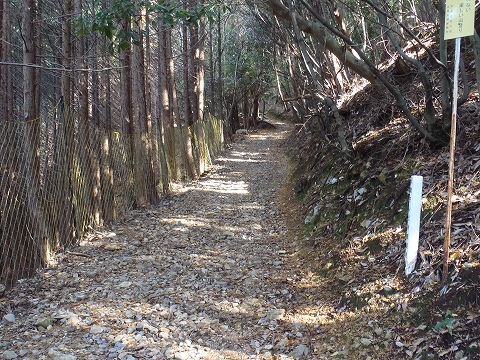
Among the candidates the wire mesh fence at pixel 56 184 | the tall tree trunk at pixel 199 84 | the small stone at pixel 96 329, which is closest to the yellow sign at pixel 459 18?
the small stone at pixel 96 329

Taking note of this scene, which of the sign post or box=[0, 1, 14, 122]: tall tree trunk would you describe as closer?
the sign post

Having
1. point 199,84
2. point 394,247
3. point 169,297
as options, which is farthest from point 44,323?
point 199,84

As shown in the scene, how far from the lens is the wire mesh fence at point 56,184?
4801 millimetres

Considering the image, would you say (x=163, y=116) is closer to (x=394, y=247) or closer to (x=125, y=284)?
(x=125, y=284)

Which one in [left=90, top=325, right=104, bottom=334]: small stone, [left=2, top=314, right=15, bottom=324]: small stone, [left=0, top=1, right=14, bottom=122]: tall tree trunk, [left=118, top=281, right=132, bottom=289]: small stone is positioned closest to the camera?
[left=90, top=325, right=104, bottom=334]: small stone

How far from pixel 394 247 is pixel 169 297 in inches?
102

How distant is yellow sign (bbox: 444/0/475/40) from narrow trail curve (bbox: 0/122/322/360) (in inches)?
118

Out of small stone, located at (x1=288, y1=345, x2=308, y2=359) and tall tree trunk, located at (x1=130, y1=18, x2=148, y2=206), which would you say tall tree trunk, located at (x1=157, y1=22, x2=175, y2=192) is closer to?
tall tree trunk, located at (x1=130, y1=18, x2=148, y2=206)

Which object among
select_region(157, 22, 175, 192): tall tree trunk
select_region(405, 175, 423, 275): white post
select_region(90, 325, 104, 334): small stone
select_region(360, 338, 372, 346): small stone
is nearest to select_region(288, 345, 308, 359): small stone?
select_region(360, 338, 372, 346): small stone

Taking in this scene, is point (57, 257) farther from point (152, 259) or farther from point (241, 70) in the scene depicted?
point (241, 70)

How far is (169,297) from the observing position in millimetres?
4746

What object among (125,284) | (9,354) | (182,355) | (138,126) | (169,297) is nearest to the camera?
(9,354)

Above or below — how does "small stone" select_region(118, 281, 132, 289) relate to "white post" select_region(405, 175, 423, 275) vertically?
below

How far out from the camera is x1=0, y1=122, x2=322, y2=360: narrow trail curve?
12.3 ft
